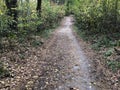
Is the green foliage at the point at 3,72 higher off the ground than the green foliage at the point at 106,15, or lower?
lower

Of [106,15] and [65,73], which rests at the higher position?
[106,15]

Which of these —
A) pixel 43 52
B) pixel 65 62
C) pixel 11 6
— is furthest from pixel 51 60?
pixel 11 6

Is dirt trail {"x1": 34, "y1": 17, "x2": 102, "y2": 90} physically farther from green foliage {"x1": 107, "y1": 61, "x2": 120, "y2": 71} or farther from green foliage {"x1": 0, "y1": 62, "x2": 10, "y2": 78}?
green foliage {"x1": 0, "y1": 62, "x2": 10, "y2": 78}

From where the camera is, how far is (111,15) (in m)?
16.0

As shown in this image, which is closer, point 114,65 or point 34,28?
point 114,65

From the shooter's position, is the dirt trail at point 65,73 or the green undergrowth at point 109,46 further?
the green undergrowth at point 109,46

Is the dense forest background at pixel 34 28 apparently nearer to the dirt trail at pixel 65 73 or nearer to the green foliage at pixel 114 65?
the green foliage at pixel 114 65

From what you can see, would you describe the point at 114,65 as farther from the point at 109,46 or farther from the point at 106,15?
the point at 106,15

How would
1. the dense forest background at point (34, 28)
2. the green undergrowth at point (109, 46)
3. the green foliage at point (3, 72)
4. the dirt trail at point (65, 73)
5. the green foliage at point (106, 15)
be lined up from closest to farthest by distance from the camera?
1. the dirt trail at point (65, 73)
2. the green foliage at point (3, 72)
3. the green undergrowth at point (109, 46)
4. the dense forest background at point (34, 28)
5. the green foliage at point (106, 15)

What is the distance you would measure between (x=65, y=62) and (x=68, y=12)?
2089 inches

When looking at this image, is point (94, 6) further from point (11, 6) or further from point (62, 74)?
point (62, 74)

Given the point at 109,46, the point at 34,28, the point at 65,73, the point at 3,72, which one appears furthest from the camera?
the point at 34,28

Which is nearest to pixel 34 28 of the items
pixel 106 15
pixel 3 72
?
pixel 106 15

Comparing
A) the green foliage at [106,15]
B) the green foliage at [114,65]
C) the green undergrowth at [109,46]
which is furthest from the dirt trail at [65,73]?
the green foliage at [106,15]
